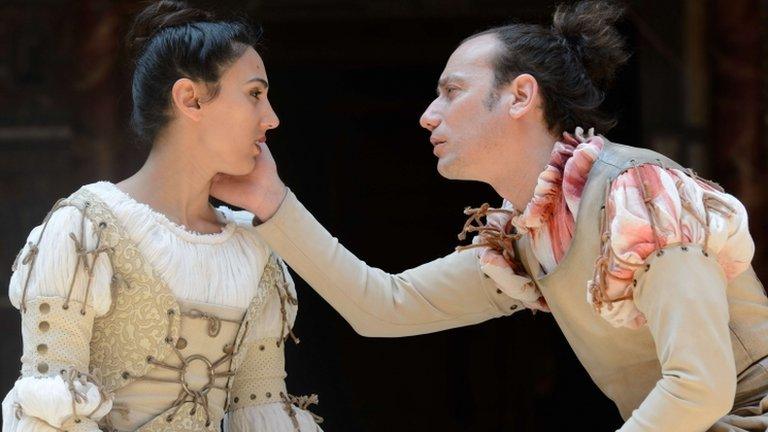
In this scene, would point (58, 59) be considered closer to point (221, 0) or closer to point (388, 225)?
point (221, 0)

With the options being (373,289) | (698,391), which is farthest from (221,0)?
(698,391)

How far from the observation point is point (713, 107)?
15.4ft

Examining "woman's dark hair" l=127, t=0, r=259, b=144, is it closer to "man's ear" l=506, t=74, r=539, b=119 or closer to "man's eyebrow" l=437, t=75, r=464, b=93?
"man's eyebrow" l=437, t=75, r=464, b=93

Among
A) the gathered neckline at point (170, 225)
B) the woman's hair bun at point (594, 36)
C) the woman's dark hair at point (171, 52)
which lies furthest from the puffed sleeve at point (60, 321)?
the woman's hair bun at point (594, 36)

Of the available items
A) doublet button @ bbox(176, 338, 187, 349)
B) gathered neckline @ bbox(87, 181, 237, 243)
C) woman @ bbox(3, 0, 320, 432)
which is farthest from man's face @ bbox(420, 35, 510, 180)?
doublet button @ bbox(176, 338, 187, 349)

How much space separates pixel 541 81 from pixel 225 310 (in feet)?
2.65

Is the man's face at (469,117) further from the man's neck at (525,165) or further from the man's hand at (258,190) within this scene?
the man's hand at (258,190)

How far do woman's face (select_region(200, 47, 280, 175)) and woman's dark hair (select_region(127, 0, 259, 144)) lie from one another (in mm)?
23

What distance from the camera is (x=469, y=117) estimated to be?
274 cm

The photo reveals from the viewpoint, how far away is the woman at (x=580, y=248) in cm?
222

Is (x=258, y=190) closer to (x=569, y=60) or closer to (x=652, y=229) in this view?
(x=569, y=60)

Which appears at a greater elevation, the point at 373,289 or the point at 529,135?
the point at 529,135

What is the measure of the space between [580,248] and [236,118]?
2.43 feet

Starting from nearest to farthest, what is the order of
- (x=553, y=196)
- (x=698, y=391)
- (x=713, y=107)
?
1. (x=698, y=391)
2. (x=553, y=196)
3. (x=713, y=107)
